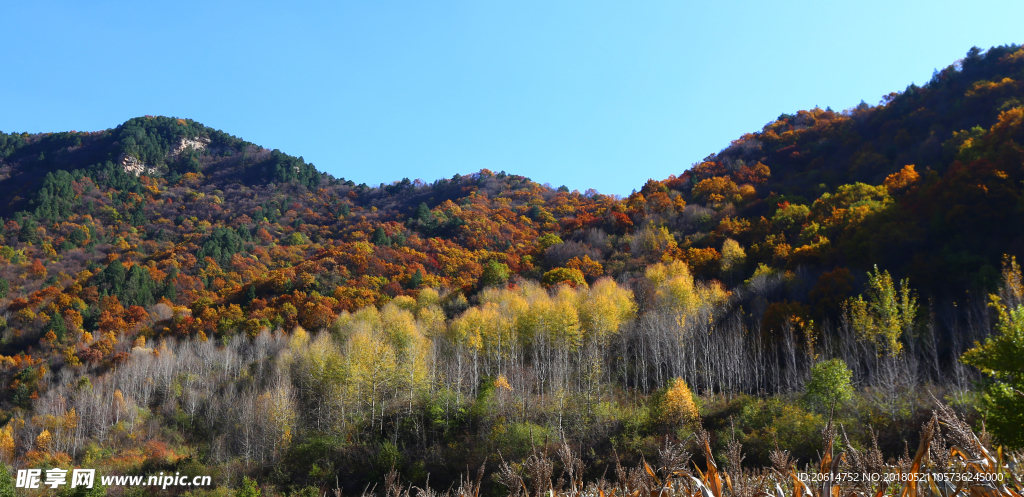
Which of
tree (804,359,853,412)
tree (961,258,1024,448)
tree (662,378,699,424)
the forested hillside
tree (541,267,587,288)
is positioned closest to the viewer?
tree (961,258,1024,448)

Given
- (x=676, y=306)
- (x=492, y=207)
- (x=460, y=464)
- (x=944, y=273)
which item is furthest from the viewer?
(x=492, y=207)

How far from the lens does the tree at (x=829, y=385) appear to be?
20.0 m

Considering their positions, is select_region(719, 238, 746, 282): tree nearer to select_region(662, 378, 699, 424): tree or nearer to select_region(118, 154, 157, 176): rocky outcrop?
select_region(662, 378, 699, 424): tree

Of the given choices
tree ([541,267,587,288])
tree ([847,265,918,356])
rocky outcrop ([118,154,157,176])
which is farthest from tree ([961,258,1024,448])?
rocky outcrop ([118,154,157,176])

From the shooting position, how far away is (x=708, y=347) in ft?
101

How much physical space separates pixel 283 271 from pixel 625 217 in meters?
33.9

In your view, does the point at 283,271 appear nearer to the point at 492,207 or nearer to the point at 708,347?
the point at 492,207

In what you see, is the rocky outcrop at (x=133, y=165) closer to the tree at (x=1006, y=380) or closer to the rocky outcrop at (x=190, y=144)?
the rocky outcrop at (x=190, y=144)

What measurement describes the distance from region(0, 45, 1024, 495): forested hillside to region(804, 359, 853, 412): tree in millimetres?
95

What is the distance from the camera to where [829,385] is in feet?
66.5

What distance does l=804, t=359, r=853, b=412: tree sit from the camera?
1995cm

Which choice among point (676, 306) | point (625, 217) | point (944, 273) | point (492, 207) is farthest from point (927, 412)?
point (492, 207)

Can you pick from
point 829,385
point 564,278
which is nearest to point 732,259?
point 564,278

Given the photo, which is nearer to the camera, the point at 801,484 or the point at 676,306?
the point at 801,484
